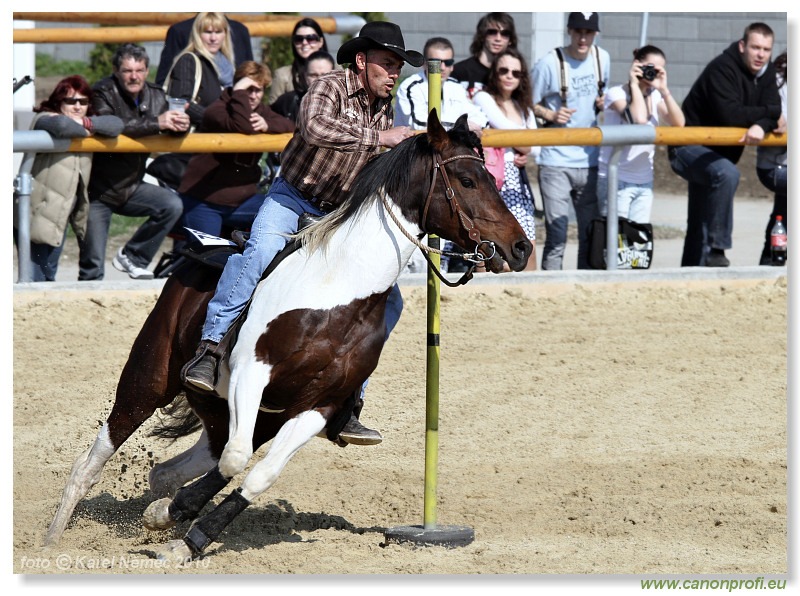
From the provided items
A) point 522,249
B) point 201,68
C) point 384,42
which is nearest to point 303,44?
point 201,68

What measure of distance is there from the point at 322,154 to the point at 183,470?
179cm

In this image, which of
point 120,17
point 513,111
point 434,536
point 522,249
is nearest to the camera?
point 522,249

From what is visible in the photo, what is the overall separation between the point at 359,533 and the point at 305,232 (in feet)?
4.97

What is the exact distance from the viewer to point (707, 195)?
10.3 meters

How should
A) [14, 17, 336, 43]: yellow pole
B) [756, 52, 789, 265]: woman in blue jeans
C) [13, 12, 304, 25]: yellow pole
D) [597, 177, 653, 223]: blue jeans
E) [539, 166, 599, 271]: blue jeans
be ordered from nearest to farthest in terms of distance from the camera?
[539, 166, 599, 271]: blue jeans, [597, 177, 653, 223]: blue jeans, [756, 52, 789, 265]: woman in blue jeans, [14, 17, 336, 43]: yellow pole, [13, 12, 304, 25]: yellow pole

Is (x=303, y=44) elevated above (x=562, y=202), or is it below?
above

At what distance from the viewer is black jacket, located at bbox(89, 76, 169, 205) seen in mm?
9039

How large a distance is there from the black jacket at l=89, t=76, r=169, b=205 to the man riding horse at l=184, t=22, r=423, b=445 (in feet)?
11.7

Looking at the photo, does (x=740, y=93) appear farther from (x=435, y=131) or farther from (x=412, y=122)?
(x=435, y=131)

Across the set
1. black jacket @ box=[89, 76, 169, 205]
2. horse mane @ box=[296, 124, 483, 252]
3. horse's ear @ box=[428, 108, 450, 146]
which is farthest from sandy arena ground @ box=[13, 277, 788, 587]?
horse's ear @ box=[428, 108, 450, 146]

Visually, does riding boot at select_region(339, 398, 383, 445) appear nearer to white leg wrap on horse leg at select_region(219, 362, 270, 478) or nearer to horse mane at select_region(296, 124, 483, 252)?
white leg wrap on horse leg at select_region(219, 362, 270, 478)

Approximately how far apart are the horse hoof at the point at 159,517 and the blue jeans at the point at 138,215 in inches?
153

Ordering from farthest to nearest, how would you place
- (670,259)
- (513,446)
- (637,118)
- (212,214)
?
(670,259) < (637,118) < (212,214) < (513,446)

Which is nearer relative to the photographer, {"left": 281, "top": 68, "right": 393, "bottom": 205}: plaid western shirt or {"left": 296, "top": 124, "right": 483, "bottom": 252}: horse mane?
{"left": 296, "top": 124, "right": 483, "bottom": 252}: horse mane
